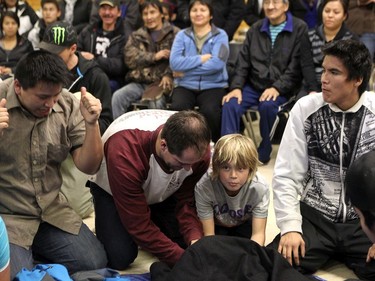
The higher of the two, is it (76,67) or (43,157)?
(76,67)

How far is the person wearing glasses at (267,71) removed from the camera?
4.49m

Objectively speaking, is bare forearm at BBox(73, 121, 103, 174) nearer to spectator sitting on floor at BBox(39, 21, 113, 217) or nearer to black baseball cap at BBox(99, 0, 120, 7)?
spectator sitting on floor at BBox(39, 21, 113, 217)

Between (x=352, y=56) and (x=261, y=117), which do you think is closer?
(x=352, y=56)

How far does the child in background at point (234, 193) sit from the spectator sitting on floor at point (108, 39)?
243 cm

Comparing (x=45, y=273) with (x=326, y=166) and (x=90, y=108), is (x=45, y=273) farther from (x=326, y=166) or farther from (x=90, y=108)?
(x=326, y=166)

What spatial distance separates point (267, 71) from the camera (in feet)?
15.3

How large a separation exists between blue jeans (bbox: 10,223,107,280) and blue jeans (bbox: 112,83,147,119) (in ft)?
7.35

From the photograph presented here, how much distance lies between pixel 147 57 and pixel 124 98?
365mm

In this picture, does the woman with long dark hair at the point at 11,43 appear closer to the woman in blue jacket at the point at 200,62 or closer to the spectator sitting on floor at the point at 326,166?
the woman in blue jacket at the point at 200,62

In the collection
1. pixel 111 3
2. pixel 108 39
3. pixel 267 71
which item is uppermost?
pixel 111 3

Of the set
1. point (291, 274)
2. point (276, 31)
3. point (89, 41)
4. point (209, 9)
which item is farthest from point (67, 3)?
point (291, 274)

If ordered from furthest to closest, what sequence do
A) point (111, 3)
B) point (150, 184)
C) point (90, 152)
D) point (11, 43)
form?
1. point (11, 43)
2. point (111, 3)
3. point (150, 184)
4. point (90, 152)

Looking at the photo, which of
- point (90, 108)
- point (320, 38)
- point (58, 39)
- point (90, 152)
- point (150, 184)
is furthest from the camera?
point (320, 38)

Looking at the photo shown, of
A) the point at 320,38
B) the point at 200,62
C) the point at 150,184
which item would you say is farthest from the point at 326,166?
the point at 200,62
